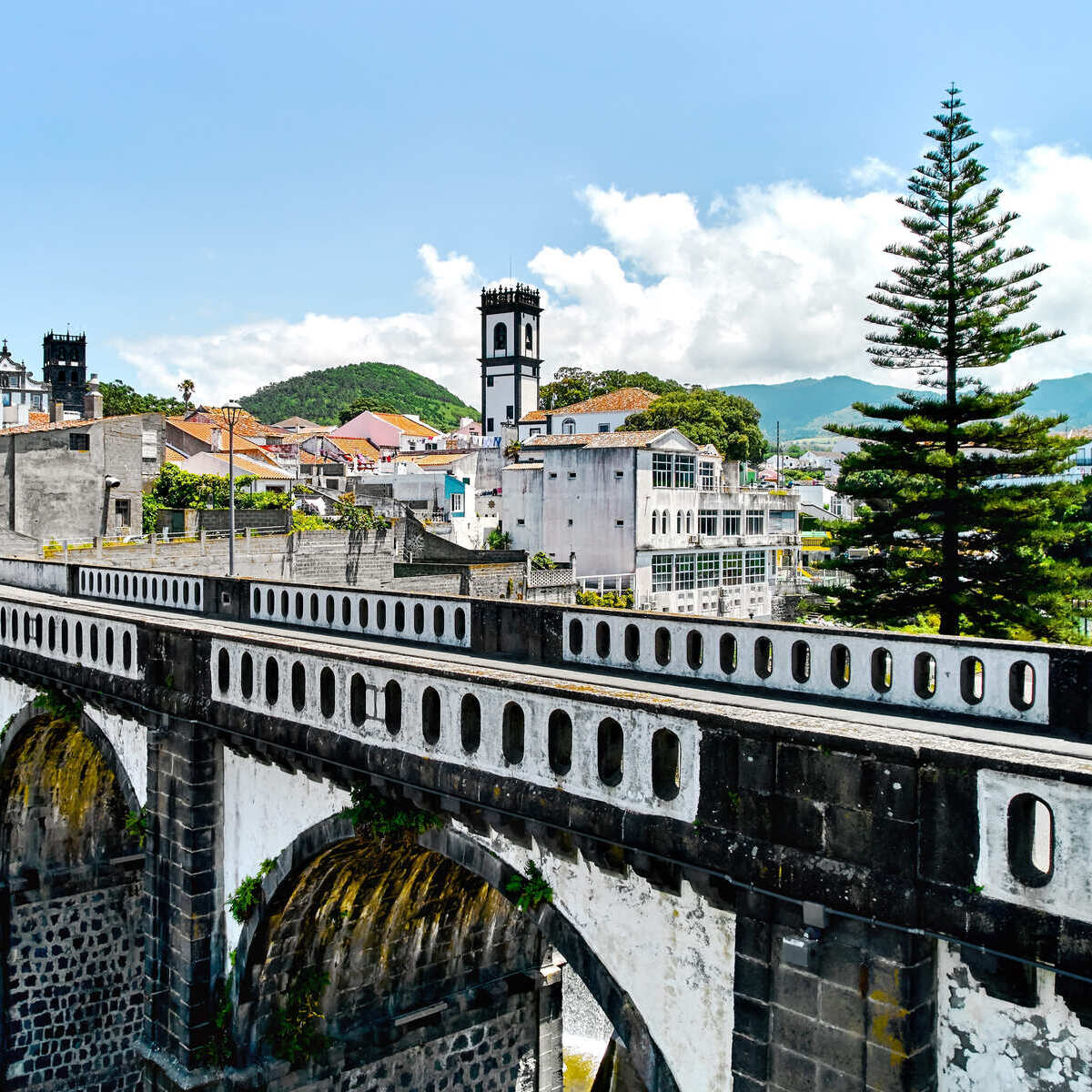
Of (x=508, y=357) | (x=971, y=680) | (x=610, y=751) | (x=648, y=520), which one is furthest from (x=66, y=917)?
(x=508, y=357)

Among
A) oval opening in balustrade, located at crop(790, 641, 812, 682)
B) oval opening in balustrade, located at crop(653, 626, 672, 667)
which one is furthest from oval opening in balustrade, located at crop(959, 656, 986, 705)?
oval opening in balustrade, located at crop(653, 626, 672, 667)

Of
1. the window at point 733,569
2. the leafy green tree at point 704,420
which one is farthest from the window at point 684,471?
the leafy green tree at point 704,420

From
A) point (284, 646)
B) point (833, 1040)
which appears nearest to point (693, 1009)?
point (833, 1040)

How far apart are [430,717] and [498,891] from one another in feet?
5.81

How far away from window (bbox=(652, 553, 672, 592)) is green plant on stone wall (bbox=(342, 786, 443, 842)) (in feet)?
106

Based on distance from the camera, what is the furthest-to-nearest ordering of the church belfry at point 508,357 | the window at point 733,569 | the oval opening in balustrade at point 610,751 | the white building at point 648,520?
the church belfry at point 508,357
the window at point 733,569
the white building at point 648,520
the oval opening in balustrade at point 610,751

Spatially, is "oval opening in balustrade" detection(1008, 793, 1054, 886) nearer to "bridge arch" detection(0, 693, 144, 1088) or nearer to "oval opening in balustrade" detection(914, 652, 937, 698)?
"oval opening in balustrade" detection(914, 652, 937, 698)

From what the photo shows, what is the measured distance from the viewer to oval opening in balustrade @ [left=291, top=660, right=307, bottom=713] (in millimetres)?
8867

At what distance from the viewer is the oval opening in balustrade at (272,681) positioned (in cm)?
910

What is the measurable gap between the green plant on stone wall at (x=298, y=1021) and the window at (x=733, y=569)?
3500 cm

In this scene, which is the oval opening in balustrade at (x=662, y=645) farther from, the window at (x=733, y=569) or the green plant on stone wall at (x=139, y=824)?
the window at (x=733, y=569)

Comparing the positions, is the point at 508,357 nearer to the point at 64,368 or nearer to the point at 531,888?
the point at 64,368

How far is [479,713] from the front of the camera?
7.24 m

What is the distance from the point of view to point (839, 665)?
9.22 m
